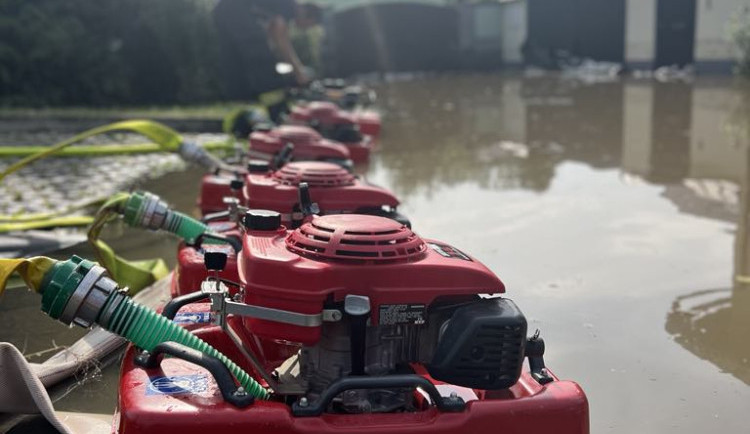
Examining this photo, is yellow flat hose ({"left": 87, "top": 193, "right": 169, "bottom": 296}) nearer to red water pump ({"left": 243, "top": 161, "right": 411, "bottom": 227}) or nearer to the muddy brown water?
the muddy brown water

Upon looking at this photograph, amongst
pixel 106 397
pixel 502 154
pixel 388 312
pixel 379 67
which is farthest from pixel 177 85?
pixel 388 312

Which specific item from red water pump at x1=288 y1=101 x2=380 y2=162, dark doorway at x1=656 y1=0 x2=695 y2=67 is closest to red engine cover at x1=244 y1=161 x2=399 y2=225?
red water pump at x1=288 y1=101 x2=380 y2=162

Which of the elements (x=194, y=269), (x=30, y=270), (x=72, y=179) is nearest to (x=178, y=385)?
(x=30, y=270)

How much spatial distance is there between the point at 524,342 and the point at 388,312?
14.9 inches

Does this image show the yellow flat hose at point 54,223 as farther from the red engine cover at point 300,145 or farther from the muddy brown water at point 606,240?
the red engine cover at point 300,145

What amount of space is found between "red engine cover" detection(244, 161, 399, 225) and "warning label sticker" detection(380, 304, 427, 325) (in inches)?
54.6

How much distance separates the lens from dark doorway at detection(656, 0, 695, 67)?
20.8 meters

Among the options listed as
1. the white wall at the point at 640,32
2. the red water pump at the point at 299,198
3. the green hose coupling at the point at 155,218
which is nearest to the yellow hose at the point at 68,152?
the green hose coupling at the point at 155,218

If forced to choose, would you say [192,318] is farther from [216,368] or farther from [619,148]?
[619,148]

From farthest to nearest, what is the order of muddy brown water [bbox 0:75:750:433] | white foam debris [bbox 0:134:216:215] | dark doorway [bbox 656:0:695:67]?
dark doorway [bbox 656:0:695:67], white foam debris [bbox 0:134:216:215], muddy brown water [bbox 0:75:750:433]

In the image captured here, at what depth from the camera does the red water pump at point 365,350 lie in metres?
2.27

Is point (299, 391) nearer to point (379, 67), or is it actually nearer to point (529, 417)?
point (529, 417)

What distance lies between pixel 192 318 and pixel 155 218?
30.4 inches

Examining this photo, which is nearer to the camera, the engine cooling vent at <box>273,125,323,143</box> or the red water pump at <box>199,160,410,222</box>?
the red water pump at <box>199,160,410,222</box>
